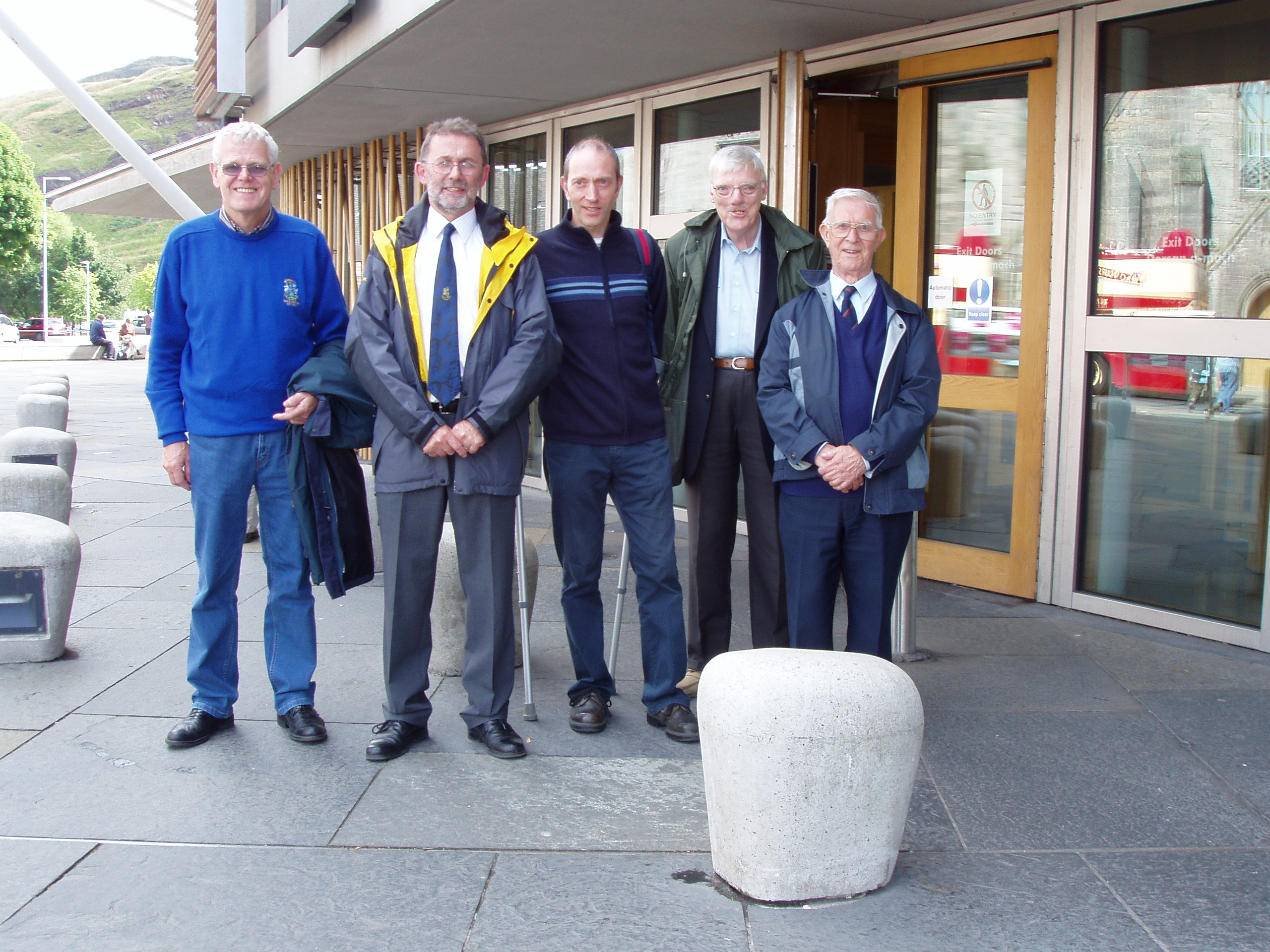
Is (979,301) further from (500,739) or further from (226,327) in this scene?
(226,327)

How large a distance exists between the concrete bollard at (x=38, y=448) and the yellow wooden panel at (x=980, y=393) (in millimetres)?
6158

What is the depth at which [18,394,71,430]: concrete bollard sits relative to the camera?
10922 millimetres

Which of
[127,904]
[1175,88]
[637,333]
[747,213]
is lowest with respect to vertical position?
[127,904]

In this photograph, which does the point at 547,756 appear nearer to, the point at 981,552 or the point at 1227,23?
the point at 981,552

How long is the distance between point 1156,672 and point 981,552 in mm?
1520

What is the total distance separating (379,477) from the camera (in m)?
4.00

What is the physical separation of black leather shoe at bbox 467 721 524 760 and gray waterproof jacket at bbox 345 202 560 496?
2.69 ft

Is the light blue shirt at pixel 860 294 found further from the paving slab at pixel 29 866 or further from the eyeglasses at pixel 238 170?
the paving slab at pixel 29 866

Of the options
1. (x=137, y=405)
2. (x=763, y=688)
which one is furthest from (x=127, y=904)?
(x=137, y=405)

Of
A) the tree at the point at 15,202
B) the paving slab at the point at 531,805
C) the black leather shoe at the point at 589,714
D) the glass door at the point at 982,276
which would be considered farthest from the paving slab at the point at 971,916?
the tree at the point at 15,202

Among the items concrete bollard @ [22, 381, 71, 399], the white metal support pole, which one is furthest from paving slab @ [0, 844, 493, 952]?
concrete bollard @ [22, 381, 71, 399]

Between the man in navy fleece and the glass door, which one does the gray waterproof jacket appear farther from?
the glass door

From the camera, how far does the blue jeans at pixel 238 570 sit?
409 centimetres

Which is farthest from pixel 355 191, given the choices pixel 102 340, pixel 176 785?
pixel 102 340
